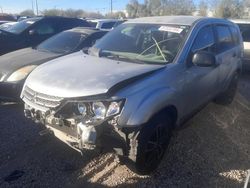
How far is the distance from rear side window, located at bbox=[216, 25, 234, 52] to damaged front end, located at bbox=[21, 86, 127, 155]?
109 inches

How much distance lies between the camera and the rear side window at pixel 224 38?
5.29m

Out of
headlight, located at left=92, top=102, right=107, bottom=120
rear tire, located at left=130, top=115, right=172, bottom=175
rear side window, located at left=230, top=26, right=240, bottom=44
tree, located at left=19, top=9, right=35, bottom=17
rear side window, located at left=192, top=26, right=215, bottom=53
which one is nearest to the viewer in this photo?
headlight, located at left=92, top=102, right=107, bottom=120

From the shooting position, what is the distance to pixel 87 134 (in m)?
3.09

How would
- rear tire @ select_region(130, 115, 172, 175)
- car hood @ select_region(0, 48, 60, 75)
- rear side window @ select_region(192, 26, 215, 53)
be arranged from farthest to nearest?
car hood @ select_region(0, 48, 60, 75) < rear side window @ select_region(192, 26, 215, 53) < rear tire @ select_region(130, 115, 172, 175)

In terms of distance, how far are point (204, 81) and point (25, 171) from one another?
270cm

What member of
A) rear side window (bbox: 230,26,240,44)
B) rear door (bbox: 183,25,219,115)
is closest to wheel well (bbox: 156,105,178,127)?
rear door (bbox: 183,25,219,115)

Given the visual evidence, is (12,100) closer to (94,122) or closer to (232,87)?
(94,122)

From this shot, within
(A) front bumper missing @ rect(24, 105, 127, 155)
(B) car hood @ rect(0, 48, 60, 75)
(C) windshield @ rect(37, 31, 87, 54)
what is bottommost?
(A) front bumper missing @ rect(24, 105, 127, 155)

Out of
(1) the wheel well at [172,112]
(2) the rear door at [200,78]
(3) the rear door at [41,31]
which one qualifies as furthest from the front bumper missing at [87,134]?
(3) the rear door at [41,31]

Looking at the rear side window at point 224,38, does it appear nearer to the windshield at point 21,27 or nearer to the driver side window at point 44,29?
the driver side window at point 44,29

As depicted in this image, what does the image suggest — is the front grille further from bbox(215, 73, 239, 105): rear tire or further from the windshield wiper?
bbox(215, 73, 239, 105): rear tire

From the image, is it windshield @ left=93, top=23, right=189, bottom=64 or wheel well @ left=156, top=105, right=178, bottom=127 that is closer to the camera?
wheel well @ left=156, top=105, right=178, bottom=127

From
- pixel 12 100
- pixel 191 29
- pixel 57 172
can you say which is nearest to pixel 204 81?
pixel 191 29

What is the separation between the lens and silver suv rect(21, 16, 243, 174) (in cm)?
319
